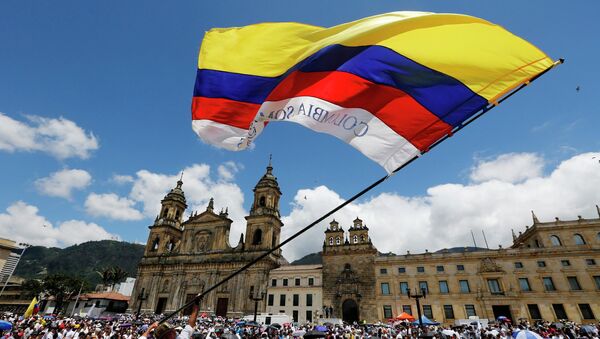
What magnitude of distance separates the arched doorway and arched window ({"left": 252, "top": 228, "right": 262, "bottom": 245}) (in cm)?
1429

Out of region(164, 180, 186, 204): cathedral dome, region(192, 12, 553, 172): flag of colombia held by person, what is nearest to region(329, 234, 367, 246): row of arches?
region(164, 180, 186, 204): cathedral dome

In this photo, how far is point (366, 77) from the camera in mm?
4539

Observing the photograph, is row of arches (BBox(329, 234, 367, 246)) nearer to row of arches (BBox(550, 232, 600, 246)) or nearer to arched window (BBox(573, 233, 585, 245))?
row of arches (BBox(550, 232, 600, 246))

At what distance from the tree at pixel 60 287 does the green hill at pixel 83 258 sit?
91345mm

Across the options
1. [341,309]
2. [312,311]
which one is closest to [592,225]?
[341,309]

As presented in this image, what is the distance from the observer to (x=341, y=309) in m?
34.5

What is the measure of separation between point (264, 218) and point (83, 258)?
146940mm

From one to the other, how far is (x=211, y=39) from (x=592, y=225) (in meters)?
44.3

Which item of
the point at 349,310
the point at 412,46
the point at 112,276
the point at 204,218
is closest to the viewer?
the point at 412,46

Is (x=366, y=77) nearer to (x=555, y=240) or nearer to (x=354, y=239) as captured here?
(x=354, y=239)

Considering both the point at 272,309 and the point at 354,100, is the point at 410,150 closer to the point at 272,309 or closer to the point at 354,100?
the point at 354,100

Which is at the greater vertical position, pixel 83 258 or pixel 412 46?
pixel 83 258

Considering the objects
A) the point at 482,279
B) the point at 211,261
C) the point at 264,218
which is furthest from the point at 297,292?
the point at 482,279

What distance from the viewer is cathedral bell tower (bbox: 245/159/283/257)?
41.4 meters
